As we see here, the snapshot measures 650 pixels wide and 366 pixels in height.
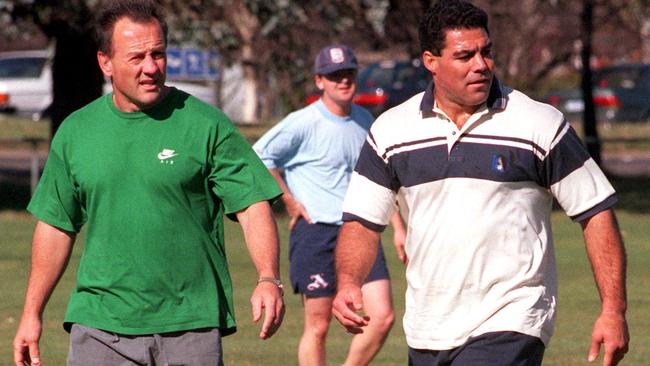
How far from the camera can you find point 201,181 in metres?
5.71

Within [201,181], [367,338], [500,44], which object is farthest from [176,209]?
[500,44]

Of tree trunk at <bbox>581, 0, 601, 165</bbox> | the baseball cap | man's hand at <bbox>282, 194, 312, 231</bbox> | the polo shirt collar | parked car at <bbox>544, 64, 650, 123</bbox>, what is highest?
the polo shirt collar

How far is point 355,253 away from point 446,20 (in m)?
0.90

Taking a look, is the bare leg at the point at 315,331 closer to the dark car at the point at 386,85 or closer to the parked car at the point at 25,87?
the dark car at the point at 386,85

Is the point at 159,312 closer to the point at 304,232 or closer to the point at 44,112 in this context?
the point at 304,232

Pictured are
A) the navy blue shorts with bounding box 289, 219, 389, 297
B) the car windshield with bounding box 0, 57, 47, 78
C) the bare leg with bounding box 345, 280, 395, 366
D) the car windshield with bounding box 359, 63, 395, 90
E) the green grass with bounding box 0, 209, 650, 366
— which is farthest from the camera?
the car windshield with bounding box 0, 57, 47, 78

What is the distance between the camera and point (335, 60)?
32.7ft

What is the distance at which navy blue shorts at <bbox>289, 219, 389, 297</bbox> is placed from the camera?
379 inches

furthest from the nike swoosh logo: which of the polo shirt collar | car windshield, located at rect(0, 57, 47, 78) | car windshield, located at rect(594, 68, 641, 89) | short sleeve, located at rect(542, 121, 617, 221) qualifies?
car windshield, located at rect(0, 57, 47, 78)

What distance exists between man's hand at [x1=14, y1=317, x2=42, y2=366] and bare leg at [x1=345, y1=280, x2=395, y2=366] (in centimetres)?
381

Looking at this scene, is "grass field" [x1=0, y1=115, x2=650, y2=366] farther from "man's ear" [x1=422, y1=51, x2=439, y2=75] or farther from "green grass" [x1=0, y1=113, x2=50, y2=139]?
"green grass" [x1=0, y1=113, x2=50, y2=139]

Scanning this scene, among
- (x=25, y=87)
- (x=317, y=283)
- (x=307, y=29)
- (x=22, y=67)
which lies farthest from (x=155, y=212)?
(x=22, y=67)

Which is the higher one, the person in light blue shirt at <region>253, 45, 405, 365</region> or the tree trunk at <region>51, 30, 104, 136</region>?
the person in light blue shirt at <region>253, 45, 405, 365</region>

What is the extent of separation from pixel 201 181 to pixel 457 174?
884 millimetres
